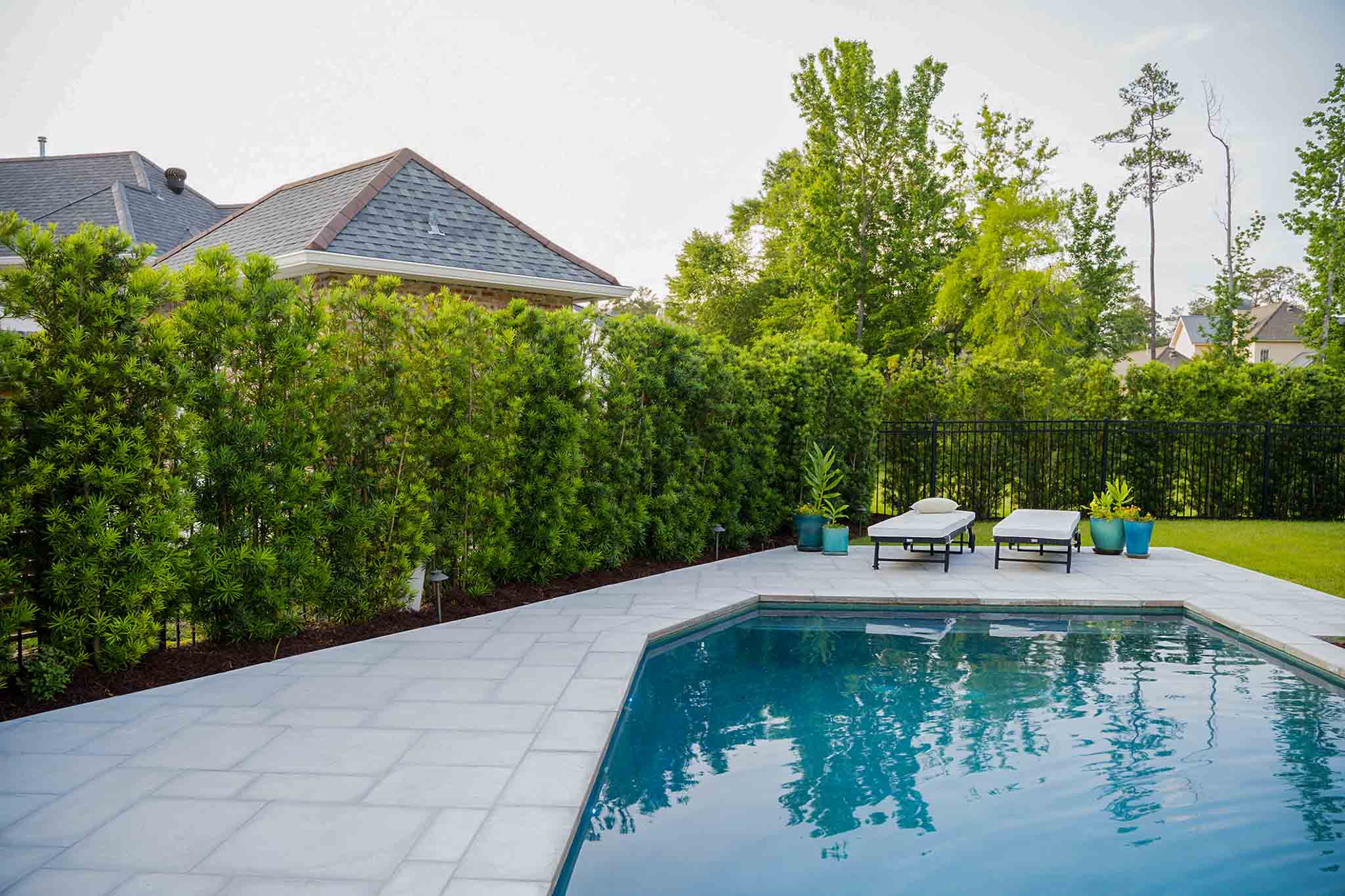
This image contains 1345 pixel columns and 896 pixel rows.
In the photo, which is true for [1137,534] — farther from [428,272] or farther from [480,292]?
[428,272]

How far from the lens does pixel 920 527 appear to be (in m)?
9.08

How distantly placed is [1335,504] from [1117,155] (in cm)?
1971

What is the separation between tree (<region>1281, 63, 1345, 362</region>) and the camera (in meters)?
18.8

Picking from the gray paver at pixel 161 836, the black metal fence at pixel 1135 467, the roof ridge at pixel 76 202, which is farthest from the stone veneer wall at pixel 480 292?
the roof ridge at pixel 76 202

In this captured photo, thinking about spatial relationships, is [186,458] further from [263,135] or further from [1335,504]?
[1335,504]

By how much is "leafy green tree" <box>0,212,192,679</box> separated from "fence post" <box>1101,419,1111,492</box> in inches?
485

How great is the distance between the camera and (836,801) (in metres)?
3.86

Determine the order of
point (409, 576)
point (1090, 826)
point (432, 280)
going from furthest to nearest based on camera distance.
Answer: point (432, 280), point (409, 576), point (1090, 826)

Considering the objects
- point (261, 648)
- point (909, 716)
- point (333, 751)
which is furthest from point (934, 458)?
point (333, 751)

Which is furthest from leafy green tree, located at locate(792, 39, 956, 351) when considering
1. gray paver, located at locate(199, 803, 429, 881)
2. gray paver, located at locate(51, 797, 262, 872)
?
gray paver, located at locate(51, 797, 262, 872)

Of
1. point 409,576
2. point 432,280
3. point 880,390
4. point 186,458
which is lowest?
point 409,576

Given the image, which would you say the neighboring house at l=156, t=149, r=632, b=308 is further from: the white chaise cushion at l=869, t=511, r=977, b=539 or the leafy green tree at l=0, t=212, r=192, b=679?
the white chaise cushion at l=869, t=511, r=977, b=539

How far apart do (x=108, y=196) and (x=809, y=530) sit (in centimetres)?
1593

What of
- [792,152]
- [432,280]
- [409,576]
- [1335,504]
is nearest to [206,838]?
[409,576]
